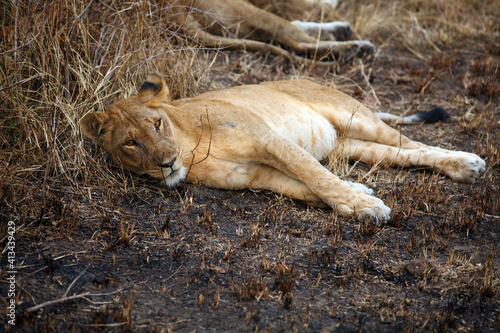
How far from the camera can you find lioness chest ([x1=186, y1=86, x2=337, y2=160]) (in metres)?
4.34

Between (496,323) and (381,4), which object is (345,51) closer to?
(381,4)

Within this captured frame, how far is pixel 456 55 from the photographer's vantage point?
7.96m

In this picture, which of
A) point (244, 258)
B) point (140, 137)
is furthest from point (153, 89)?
point (244, 258)

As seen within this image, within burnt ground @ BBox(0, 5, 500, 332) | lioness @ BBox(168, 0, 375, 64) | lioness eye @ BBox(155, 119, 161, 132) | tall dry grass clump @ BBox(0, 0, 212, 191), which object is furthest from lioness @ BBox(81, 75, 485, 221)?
lioness @ BBox(168, 0, 375, 64)

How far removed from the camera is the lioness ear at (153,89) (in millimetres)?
4281

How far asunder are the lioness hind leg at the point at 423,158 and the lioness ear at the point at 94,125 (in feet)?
7.05

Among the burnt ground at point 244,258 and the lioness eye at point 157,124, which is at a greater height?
the lioness eye at point 157,124

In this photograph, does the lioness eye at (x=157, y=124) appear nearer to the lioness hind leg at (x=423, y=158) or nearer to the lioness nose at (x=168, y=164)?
the lioness nose at (x=168, y=164)

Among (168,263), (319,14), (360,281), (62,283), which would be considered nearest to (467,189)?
(360,281)

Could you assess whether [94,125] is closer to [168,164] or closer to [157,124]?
[157,124]

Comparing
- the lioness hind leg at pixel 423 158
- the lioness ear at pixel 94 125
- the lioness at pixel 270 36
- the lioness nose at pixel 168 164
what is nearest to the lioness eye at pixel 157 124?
the lioness nose at pixel 168 164

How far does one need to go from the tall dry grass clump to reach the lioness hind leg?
2.10m

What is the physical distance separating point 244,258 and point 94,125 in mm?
1559

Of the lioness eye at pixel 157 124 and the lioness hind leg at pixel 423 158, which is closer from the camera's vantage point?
the lioness eye at pixel 157 124
